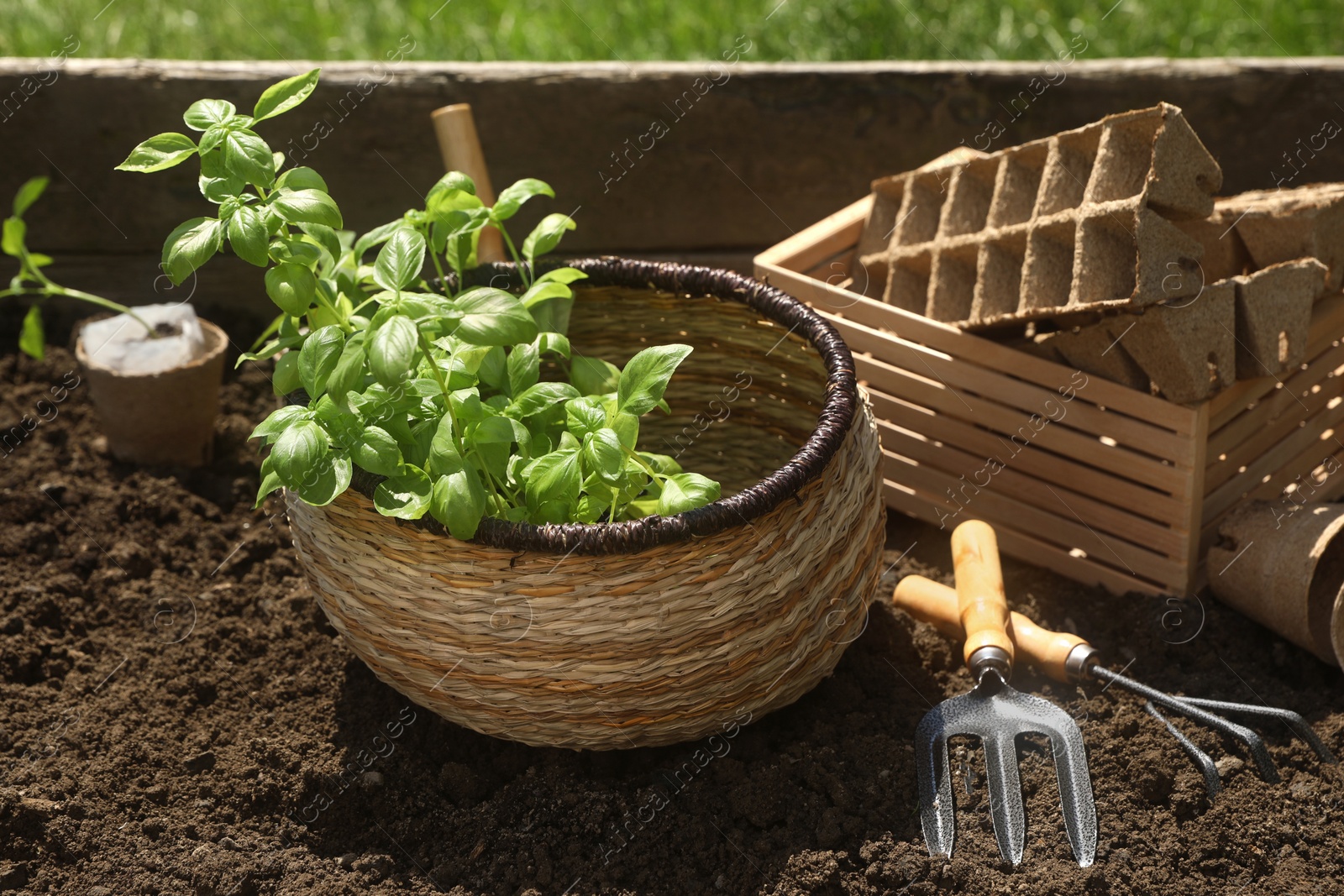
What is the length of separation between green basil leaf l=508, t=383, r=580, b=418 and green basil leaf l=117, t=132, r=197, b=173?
0.54 m

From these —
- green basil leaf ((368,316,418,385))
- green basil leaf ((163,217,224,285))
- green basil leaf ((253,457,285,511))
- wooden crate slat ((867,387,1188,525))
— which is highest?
green basil leaf ((163,217,224,285))

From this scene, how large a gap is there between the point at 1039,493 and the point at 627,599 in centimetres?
103

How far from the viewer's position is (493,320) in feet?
5.16

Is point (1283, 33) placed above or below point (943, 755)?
above

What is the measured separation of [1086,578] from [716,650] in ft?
3.11

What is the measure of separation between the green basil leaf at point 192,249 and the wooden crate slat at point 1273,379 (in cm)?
161

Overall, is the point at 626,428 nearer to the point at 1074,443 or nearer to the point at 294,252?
the point at 294,252

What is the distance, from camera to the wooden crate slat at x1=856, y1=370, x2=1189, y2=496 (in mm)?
2082

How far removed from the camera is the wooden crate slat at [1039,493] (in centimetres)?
213

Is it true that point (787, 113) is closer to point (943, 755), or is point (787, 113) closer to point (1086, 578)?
point (1086, 578)

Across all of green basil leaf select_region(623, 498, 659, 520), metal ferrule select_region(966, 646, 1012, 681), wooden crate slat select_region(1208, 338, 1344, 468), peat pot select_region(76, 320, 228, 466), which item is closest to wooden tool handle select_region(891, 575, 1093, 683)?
metal ferrule select_region(966, 646, 1012, 681)

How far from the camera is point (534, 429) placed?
5.75 feet

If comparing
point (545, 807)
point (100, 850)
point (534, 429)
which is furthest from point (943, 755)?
point (100, 850)

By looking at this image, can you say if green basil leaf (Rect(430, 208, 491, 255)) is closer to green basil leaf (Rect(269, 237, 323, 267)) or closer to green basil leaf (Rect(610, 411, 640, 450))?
green basil leaf (Rect(269, 237, 323, 267))
